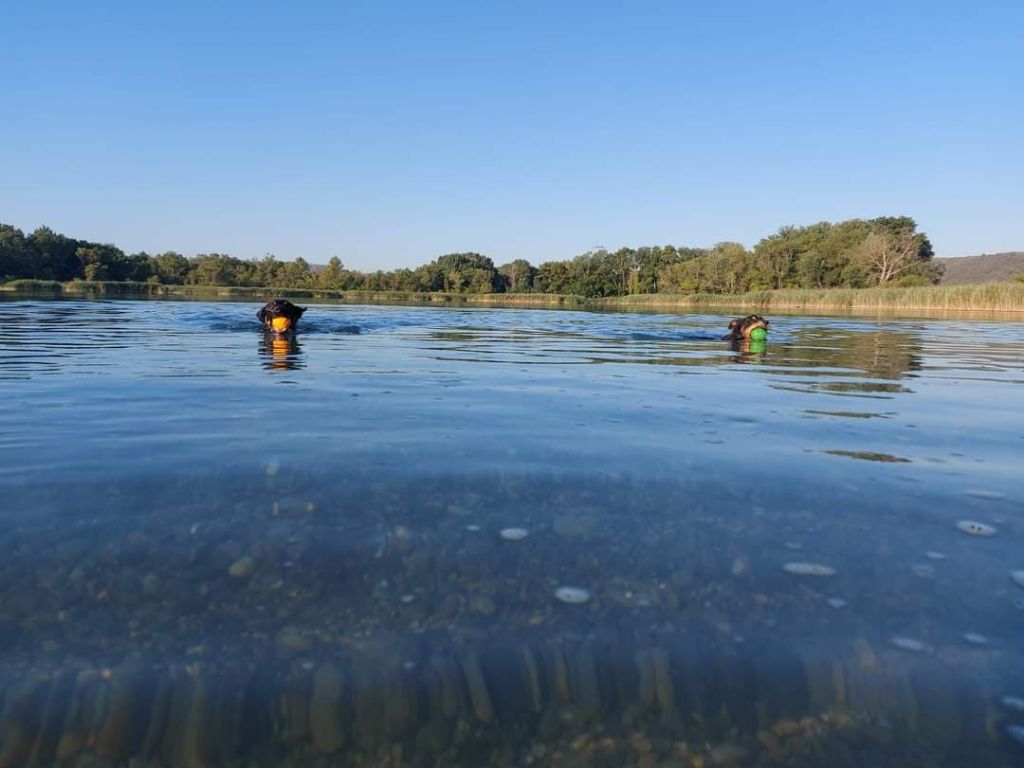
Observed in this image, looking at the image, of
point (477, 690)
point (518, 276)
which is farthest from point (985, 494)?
point (518, 276)

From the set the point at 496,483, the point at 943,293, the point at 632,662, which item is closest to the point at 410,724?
the point at 632,662

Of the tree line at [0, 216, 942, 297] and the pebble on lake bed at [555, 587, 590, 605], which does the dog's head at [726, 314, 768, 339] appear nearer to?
the pebble on lake bed at [555, 587, 590, 605]

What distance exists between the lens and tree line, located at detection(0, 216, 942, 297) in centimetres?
9625

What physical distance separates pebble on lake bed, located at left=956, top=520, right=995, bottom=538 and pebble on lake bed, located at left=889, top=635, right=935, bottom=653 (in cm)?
131

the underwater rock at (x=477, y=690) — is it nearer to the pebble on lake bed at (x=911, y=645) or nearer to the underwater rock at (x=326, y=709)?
the underwater rock at (x=326, y=709)

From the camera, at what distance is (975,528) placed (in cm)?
337

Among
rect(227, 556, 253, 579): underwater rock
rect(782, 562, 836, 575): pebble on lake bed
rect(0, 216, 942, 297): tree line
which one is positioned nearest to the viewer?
rect(227, 556, 253, 579): underwater rock

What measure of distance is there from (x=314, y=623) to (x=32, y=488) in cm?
240

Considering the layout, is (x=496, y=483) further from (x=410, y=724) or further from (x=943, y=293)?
(x=943, y=293)

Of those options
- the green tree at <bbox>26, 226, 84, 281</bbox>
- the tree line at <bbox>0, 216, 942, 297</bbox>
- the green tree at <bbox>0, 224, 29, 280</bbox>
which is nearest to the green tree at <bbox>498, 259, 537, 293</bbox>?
the tree line at <bbox>0, 216, 942, 297</bbox>

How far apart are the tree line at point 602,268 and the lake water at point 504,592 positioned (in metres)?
95.1

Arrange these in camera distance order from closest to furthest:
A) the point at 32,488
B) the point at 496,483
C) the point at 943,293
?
the point at 32,488 < the point at 496,483 < the point at 943,293

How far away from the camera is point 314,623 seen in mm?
2336

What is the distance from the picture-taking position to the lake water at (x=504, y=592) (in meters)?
1.87
